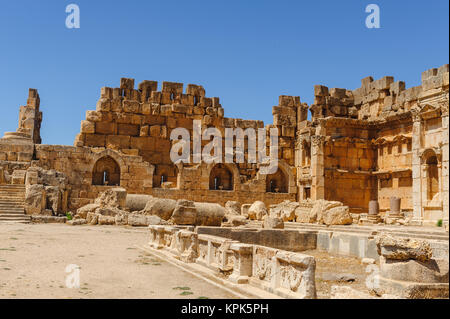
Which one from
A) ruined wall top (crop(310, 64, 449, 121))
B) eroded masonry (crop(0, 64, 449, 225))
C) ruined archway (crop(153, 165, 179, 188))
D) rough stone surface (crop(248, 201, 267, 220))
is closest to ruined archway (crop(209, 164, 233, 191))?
eroded masonry (crop(0, 64, 449, 225))

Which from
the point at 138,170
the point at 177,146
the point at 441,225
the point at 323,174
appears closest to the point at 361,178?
the point at 323,174

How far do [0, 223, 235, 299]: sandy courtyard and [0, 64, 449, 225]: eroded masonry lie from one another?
8385 mm

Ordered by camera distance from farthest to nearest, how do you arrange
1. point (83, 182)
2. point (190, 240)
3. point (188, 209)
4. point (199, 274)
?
1. point (83, 182)
2. point (188, 209)
3. point (190, 240)
4. point (199, 274)

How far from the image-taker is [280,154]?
1043 inches

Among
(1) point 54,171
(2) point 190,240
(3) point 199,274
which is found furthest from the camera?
(1) point 54,171

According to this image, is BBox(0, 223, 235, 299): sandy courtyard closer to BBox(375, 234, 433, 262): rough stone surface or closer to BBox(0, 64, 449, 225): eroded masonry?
BBox(375, 234, 433, 262): rough stone surface

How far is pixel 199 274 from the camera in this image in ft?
25.3

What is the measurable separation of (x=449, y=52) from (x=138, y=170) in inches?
834

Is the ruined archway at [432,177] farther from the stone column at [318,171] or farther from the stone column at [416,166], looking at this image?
the stone column at [318,171]

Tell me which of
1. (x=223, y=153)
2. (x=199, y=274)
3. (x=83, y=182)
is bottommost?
(x=199, y=274)

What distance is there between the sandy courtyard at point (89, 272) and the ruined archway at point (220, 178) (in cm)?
1330

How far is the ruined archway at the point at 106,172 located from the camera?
23.5m

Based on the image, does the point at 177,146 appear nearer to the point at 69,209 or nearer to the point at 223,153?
the point at 223,153

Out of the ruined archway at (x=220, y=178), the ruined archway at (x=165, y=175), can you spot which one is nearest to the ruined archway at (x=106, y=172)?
the ruined archway at (x=165, y=175)
